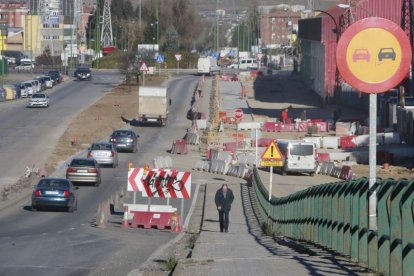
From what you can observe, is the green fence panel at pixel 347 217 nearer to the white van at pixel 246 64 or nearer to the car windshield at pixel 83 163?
the car windshield at pixel 83 163

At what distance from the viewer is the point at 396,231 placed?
11.3 meters

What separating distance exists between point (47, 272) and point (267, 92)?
85004 mm

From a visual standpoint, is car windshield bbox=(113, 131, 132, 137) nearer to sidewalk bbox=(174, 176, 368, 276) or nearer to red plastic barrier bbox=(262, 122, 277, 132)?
red plastic barrier bbox=(262, 122, 277, 132)

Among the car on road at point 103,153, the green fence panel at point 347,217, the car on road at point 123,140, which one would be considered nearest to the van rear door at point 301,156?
the car on road at point 103,153

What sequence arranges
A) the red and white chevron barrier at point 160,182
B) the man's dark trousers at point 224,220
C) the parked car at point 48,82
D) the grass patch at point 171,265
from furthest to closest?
the parked car at point 48,82
the red and white chevron barrier at point 160,182
the man's dark trousers at point 224,220
the grass patch at point 171,265

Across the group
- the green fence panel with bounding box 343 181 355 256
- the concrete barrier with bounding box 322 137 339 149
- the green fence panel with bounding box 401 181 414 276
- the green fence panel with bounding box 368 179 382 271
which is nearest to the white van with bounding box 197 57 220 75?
the concrete barrier with bounding box 322 137 339 149

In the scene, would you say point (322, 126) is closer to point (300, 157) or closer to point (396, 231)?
point (300, 157)

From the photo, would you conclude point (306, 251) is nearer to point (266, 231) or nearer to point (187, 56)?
point (266, 231)

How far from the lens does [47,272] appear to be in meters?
20.2

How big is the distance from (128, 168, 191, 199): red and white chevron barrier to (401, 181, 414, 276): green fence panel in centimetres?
2110

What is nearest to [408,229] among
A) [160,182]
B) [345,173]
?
[160,182]

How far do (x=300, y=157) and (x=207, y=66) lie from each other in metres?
76.8

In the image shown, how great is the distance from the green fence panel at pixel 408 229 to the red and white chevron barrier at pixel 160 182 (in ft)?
69.2

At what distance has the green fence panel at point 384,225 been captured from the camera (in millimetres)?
11852
